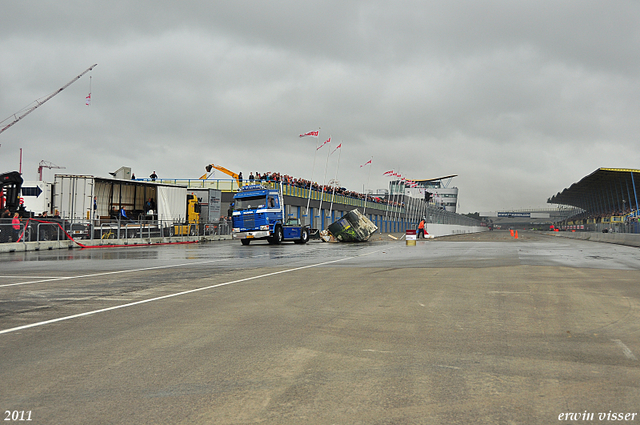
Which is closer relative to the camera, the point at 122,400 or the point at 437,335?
the point at 122,400

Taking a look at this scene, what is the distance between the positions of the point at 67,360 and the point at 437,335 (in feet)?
12.6

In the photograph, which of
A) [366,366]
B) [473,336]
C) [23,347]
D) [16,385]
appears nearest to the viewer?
[16,385]

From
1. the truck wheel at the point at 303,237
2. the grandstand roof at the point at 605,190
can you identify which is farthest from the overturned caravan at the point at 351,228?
the grandstand roof at the point at 605,190

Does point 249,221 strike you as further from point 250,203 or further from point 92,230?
point 92,230

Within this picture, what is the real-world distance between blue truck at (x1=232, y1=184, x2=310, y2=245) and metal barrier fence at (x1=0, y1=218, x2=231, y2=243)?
6.15 m

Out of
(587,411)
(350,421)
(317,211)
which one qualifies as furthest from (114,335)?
(317,211)

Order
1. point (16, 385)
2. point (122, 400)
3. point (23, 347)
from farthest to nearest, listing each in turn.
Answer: point (23, 347) < point (16, 385) < point (122, 400)

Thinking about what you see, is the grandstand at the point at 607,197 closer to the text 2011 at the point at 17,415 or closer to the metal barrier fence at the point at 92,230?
the metal barrier fence at the point at 92,230

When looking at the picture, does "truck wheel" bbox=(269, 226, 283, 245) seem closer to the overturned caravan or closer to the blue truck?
the blue truck

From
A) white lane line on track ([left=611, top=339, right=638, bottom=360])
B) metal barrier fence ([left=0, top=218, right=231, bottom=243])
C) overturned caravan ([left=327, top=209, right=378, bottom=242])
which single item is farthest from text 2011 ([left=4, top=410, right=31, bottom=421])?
overturned caravan ([left=327, top=209, right=378, bottom=242])

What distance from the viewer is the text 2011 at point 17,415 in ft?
11.8

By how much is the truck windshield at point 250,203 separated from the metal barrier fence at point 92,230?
6.22 m

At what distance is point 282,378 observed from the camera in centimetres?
443

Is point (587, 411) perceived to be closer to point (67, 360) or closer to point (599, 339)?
point (599, 339)
